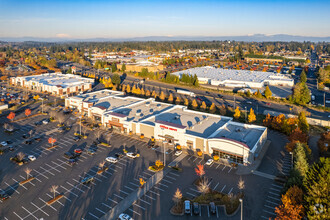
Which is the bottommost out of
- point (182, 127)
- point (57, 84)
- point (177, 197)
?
point (177, 197)

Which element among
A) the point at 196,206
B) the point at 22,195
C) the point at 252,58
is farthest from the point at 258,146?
the point at 252,58

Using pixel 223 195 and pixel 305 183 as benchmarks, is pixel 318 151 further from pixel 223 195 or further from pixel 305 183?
pixel 223 195

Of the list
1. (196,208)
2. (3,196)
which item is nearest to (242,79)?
(196,208)

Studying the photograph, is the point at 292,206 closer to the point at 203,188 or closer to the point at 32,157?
the point at 203,188

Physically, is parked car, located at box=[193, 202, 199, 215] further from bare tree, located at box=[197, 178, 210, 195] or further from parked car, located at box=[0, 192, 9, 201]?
parked car, located at box=[0, 192, 9, 201]

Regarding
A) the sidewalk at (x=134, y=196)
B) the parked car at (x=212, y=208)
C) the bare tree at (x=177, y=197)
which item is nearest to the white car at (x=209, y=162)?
the sidewalk at (x=134, y=196)

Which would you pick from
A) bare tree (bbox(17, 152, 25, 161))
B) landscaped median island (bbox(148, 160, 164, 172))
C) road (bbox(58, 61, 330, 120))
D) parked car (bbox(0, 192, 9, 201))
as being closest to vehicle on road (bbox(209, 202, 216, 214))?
landscaped median island (bbox(148, 160, 164, 172))
